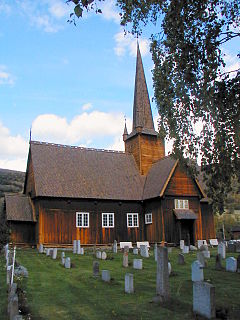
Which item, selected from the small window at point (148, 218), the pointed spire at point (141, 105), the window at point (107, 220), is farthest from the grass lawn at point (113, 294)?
the pointed spire at point (141, 105)

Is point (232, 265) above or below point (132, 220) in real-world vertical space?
below

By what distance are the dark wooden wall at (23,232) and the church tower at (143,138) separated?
11.9 metres

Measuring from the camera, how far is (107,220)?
3266 cm

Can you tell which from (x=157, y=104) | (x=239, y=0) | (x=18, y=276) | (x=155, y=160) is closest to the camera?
(x=239, y=0)

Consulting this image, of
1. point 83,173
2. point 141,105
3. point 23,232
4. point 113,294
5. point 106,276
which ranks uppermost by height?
point 141,105

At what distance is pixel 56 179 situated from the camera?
32.1 m

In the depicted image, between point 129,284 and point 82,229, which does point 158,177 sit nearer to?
point 82,229

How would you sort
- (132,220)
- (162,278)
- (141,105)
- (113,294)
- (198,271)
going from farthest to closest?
(141,105)
(132,220)
(198,271)
(113,294)
(162,278)

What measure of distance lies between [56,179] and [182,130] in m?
21.2

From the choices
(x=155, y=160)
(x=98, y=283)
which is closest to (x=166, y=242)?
(x=155, y=160)

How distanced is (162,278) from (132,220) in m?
22.6

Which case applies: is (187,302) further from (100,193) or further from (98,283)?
(100,193)

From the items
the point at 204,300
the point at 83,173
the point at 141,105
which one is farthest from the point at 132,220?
the point at 204,300

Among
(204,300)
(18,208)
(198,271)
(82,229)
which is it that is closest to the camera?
(204,300)
